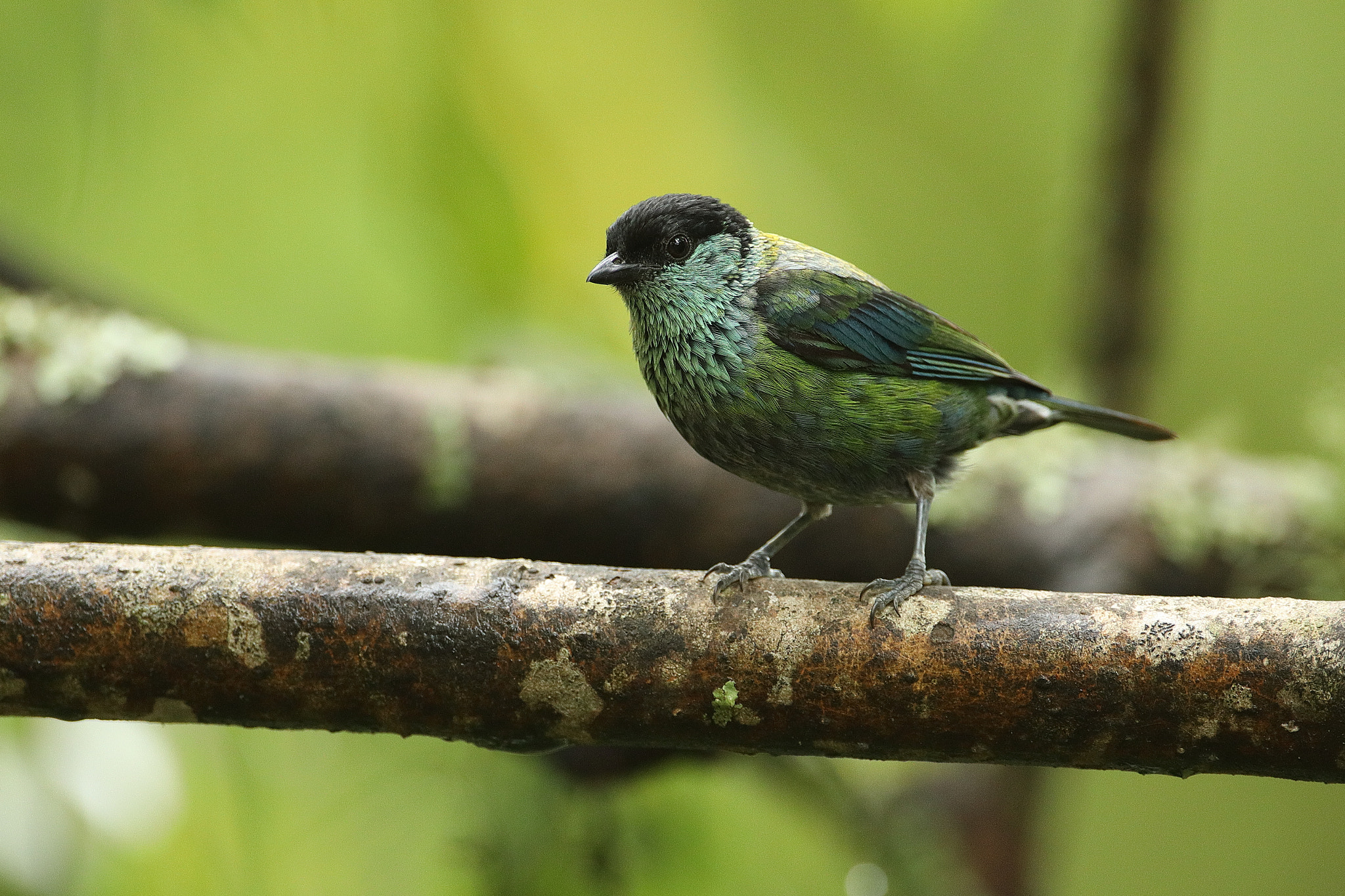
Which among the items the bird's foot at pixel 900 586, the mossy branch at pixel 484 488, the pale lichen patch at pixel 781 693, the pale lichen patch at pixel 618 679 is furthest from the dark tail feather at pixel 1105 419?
the pale lichen patch at pixel 618 679

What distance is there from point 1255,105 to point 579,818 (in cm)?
489

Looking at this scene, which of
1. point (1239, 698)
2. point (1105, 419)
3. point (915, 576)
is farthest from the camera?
point (1105, 419)

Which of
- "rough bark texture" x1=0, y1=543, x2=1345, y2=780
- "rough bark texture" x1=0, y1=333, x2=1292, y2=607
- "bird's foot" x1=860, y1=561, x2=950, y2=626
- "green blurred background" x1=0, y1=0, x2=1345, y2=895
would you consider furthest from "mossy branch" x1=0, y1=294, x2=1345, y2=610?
"rough bark texture" x1=0, y1=543, x2=1345, y2=780

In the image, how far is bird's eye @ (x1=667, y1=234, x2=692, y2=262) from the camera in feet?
10.6

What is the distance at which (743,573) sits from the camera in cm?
246

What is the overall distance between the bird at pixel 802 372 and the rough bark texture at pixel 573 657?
698mm

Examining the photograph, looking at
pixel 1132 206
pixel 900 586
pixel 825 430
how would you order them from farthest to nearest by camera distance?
pixel 1132 206 < pixel 825 430 < pixel 900 586

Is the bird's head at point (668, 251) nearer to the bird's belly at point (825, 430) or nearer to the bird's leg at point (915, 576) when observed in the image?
the bird's belly at point (825, 430)

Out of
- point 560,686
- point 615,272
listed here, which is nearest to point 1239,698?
point 560,686

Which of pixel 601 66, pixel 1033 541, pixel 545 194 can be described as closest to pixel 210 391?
pixel 545 194

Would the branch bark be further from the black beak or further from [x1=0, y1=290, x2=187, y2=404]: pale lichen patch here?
the black beak

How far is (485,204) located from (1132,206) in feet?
7.16

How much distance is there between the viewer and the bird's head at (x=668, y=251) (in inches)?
125

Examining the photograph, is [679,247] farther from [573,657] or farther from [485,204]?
[573,657]
